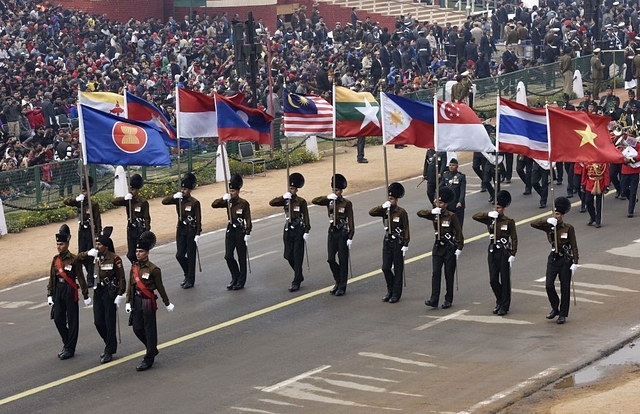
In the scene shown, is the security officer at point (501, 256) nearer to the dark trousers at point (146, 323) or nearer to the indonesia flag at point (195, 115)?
the dark trousers at point (146, 323)

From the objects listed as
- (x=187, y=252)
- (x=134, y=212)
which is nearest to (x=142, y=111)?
(x=134, y=212)

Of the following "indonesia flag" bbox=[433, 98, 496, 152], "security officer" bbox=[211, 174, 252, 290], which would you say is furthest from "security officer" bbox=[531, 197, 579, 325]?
"security officer" bbox=[211, 174, 252, 290]

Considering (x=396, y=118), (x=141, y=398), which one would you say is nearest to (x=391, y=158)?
(x=396, y=118)

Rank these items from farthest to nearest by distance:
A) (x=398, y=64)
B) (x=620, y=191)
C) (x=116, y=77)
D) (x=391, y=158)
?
1. (x=398, y=64)
2. (x=116, y=77)
3. (x=391, y=158)
4. (x=620, y=191)

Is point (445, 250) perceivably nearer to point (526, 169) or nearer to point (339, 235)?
point (339, 235)

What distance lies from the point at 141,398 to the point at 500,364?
4.82 meters

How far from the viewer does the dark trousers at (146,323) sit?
62.1 feet

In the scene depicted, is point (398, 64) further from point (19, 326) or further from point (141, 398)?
point (141, 398)

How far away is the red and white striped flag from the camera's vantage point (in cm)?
2489

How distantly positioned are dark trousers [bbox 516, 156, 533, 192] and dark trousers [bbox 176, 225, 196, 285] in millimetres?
9290

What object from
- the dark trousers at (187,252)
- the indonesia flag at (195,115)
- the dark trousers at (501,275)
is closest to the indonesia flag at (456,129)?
the dark trousers at (501,275)

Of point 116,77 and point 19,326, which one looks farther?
point 116,77

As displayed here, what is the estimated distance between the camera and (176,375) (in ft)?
61.2

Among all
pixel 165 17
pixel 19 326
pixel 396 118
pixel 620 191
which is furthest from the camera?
pixel 165 17
